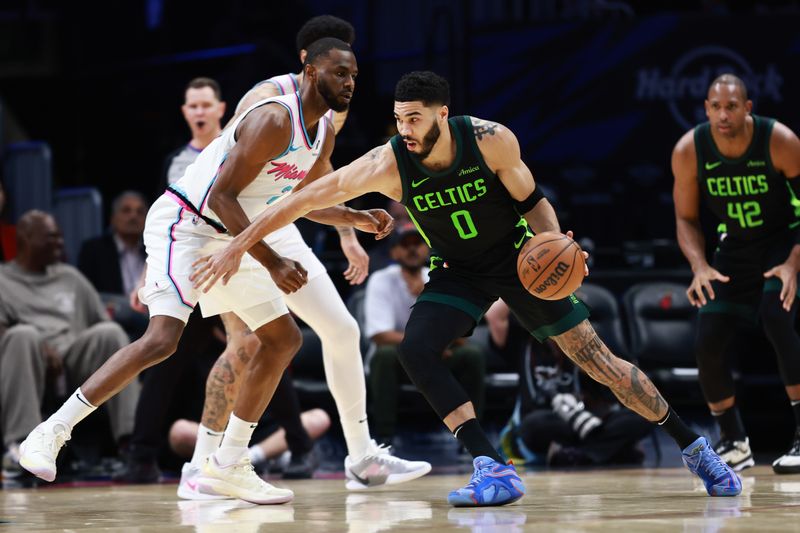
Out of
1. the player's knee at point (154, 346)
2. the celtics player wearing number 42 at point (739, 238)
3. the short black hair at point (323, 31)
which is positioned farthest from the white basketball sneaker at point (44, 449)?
the celtics player wearing number 42 at point (739, 238)

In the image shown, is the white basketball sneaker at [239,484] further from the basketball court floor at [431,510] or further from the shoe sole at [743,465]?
the shoe sole at [743,465]

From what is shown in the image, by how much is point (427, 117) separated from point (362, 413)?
1.64 meters

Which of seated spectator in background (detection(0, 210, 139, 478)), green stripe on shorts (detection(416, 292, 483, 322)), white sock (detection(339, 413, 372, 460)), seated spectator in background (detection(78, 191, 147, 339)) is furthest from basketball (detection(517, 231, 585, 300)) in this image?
seated spectator in background (detection(78, 191, 147, 339))

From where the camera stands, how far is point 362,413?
17.4ft

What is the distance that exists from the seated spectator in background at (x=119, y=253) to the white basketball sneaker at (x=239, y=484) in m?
3.24

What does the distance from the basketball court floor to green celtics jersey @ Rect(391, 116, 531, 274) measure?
912mm

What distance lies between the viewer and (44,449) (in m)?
4.21

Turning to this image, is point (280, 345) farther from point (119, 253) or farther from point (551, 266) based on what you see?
point (119, 253)

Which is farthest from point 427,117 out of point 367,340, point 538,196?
point 367,340

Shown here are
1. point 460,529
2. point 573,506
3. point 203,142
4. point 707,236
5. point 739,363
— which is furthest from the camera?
point 707,236

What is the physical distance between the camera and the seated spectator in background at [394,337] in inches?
287

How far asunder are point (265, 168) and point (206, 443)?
1358 millimetres

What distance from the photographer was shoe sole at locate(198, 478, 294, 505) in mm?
4617

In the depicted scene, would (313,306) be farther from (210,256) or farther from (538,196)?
(538,196)
